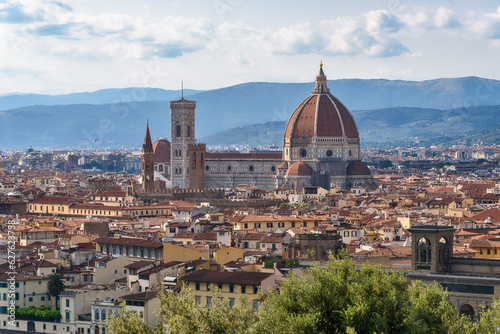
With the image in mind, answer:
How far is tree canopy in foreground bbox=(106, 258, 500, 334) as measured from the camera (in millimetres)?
29938

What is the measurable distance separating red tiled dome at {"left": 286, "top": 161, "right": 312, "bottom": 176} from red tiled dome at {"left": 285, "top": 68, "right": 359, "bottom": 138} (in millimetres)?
8466

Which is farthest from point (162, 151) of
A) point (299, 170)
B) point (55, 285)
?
point (55, 285)

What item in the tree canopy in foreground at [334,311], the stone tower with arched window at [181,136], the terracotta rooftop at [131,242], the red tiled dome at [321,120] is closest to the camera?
the tree canopy in foreground at [334,311]

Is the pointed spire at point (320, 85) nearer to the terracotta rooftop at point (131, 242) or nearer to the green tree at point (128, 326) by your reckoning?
the terracotta rooftop at point (131, 242)

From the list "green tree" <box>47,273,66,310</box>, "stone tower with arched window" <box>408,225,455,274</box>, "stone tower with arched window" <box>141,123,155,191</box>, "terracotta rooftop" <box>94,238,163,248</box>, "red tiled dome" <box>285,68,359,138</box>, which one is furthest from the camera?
"red tiled dome" <box>285,68,359,138</box>

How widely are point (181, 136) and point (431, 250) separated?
108 m

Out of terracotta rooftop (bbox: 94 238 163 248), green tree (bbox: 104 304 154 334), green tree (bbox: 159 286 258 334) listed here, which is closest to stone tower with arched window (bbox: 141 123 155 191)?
terracotta rooftop (bbox: 94 238 163 248)

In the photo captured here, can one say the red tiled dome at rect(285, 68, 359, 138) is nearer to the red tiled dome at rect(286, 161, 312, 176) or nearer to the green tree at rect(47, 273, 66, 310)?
the red tiled dome at rect(286, 161, 312, 176)

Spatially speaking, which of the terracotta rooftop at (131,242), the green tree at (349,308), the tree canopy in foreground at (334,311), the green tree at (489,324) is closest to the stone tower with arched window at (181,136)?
the terracotta rooftop at (131,242)

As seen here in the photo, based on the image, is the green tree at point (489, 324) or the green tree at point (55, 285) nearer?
the green tree at point (489, 324)

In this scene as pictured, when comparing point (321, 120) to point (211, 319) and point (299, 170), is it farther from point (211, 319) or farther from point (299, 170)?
point (211, 319)

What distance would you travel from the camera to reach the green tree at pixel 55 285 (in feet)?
170

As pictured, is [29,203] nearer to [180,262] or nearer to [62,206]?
[62,206]

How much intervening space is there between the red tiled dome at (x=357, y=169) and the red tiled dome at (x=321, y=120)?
540cm
